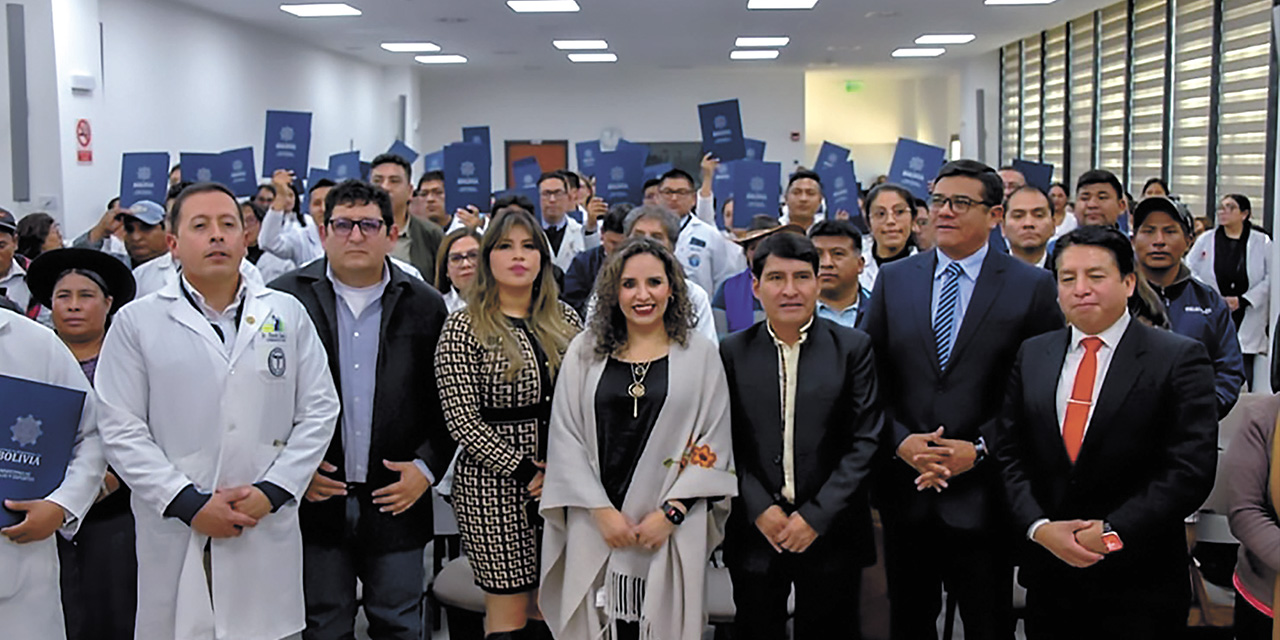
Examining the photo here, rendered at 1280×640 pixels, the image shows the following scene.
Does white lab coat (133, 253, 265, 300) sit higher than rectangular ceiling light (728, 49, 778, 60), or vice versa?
rectangular ceiling light (728, 49, 778, 60)

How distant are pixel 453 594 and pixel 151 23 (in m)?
8.92

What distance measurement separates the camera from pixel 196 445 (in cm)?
270

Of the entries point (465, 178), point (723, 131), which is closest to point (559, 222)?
point (465, 178)

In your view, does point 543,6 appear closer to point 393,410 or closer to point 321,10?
point 321,10

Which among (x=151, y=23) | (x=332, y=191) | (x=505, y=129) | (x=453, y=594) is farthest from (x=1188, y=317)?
(x=505, y=129)

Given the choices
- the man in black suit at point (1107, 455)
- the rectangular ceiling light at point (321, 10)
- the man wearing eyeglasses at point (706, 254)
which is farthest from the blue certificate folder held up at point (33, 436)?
the rectangular ceiling light at point (321, 10)

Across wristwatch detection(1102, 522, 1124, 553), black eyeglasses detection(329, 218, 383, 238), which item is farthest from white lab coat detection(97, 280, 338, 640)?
wristwatch detection(1102, 522, 1124, 553)

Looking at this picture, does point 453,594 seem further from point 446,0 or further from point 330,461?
point 446,0

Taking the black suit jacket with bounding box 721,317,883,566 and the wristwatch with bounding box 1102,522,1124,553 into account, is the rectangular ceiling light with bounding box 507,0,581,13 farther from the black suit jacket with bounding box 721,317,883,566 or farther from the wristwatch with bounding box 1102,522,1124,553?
the wristwatch with bounding box 1102,522,1124,553

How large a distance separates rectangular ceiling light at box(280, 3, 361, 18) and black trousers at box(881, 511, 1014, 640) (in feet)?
31.7

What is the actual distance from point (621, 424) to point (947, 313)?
0.95 metres

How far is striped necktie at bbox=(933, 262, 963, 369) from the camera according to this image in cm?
293

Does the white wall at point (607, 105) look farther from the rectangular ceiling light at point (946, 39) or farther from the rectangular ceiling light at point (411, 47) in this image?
the rectangular ceiling light at point (946, 39)

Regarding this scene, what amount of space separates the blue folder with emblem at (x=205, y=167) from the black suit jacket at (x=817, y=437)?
5236 mm
